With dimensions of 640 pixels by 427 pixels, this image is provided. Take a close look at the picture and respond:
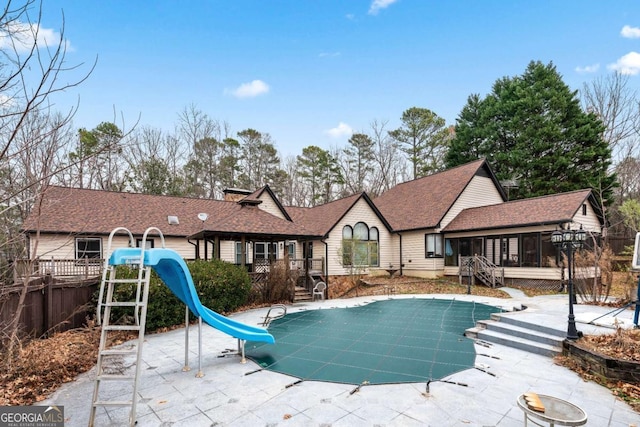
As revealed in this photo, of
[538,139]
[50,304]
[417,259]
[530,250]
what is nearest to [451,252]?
[417,259]

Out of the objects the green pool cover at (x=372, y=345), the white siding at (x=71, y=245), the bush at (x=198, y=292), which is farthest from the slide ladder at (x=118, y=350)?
the white siding at (x=71, y=245)

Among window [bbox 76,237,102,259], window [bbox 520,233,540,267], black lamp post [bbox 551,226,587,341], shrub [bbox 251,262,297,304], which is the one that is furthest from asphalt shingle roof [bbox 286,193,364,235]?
black lamp post [bbox 551,226,587,341]

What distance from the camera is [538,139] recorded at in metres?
25.6

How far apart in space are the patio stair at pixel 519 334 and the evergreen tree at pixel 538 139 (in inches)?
855

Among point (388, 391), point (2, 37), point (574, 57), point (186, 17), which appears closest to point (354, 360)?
point (388, 391)

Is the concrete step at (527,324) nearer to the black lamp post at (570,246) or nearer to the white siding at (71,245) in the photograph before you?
the black lamp post at (570,246)

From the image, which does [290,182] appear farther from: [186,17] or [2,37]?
[2,37]

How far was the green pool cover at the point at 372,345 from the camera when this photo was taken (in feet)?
17.2

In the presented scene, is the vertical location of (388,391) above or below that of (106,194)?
below

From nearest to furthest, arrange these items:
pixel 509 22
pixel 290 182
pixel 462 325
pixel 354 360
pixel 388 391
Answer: pixel 388 391 → pixel 354 360 → pixel 462 325 → pixel 509 22 → pixel 290 182

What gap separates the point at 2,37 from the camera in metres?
3.24

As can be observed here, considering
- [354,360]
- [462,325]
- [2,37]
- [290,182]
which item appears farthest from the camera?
[290,182]

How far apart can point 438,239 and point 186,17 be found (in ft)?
51.8

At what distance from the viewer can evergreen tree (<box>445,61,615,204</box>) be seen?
2433 centimetres
